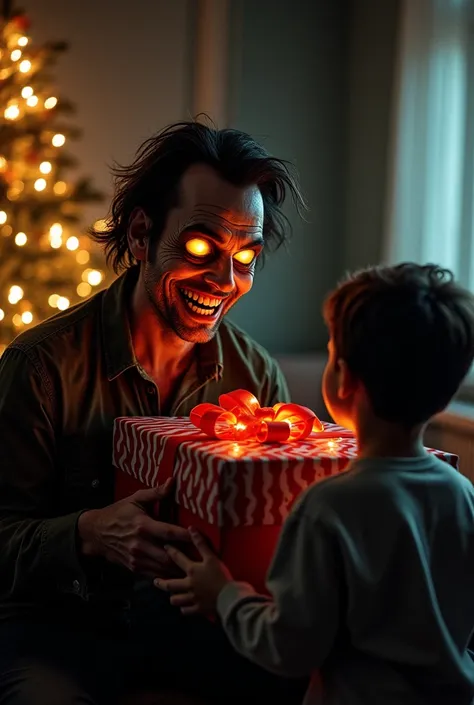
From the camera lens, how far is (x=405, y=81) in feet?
8.95

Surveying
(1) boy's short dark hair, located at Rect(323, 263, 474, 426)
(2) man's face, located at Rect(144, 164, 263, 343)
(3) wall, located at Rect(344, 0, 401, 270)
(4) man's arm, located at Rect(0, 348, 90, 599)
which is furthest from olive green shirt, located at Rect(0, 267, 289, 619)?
(3) wall, located at Rect(344, 0, 401, 270)

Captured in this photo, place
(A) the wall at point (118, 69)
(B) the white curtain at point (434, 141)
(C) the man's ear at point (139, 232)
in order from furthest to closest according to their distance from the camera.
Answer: (A) the wall at point (118, 69) → (B) the white curtain at point (434, 141) → (C) the man's ear at point (139, 232)

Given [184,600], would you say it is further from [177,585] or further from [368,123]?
[368,123]

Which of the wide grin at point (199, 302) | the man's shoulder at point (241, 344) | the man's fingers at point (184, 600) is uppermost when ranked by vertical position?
the wide grin at point (199, 302)

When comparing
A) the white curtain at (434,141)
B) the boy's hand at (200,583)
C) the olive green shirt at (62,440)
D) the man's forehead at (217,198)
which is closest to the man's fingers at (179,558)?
the boy's hand at (200,583)

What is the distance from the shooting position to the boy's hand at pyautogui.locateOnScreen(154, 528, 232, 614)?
40.7 inches

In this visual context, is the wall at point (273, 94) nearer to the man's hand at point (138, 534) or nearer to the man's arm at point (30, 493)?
the man's arm at point (30, 493)

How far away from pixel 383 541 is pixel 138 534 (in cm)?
38

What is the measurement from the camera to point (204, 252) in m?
1.46

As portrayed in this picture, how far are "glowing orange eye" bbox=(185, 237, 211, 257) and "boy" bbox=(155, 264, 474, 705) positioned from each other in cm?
48

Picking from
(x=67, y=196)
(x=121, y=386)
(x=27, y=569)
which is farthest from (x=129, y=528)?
(x=67, y=196)

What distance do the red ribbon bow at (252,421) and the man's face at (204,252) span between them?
237 mm

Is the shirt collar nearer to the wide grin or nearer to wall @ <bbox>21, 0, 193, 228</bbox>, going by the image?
the wide grin

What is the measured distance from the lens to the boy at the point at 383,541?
920mm
